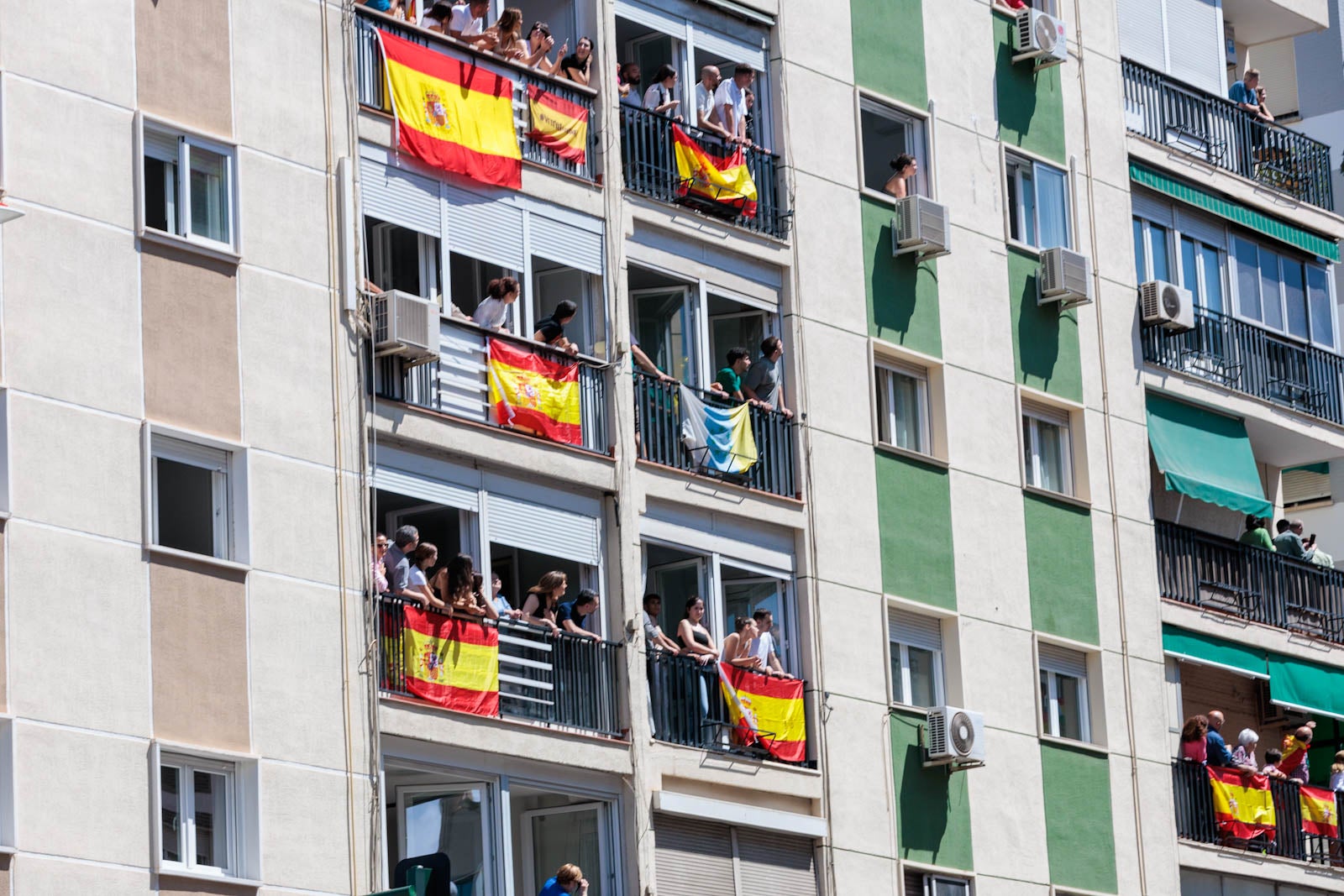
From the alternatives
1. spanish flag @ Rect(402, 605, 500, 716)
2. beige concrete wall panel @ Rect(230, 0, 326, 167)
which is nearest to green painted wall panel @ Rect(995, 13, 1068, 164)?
beige concrete wall panel @ Rect(230, 0, 326, 167)

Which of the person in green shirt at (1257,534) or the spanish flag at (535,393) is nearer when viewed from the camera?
the spanish flag at (535,393)

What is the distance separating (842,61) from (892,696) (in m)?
7.71

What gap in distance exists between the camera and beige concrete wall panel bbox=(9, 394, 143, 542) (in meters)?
26.9

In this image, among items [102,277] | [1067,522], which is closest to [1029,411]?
[1067,522]

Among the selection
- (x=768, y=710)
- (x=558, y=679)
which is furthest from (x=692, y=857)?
(x=558, y=679)

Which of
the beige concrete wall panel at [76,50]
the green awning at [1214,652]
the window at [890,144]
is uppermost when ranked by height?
the window at [890,144]

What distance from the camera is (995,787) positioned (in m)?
37.5

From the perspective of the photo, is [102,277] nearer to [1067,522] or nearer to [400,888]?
[400,888]

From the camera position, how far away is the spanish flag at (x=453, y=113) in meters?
31.7

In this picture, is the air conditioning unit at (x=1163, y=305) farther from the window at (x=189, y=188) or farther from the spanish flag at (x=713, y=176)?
the window at (x=189, y=188)

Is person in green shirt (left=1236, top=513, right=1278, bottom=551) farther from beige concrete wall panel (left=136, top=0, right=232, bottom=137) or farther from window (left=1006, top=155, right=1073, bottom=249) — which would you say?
beige concrete wall panel (left=136, top=0, right=232, bottom=137)

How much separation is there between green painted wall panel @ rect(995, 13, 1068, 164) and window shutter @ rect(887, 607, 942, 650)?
6.90 m

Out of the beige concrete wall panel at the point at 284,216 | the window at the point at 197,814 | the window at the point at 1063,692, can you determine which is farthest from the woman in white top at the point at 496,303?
the window at the point at 1063,692

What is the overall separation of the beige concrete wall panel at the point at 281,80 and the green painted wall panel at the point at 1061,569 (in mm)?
12347
